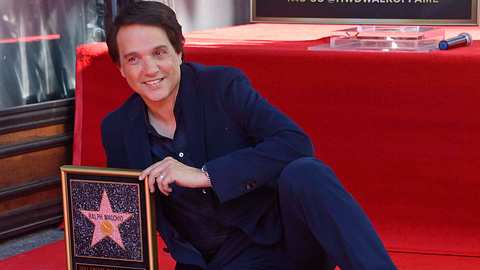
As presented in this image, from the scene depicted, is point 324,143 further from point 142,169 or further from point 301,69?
point 142,169

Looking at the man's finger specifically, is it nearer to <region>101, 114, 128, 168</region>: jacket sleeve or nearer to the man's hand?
the man's hand

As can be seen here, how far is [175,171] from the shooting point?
2.10 metres

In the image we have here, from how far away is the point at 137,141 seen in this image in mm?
2246

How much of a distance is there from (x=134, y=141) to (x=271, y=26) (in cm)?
222

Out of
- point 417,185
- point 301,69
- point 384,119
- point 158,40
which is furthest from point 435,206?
point 158,40

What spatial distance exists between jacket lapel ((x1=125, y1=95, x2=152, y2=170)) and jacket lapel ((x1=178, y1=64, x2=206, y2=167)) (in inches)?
3.9

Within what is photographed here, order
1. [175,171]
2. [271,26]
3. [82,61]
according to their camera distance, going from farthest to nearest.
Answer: [271,26]
[82,61]
[175,171]

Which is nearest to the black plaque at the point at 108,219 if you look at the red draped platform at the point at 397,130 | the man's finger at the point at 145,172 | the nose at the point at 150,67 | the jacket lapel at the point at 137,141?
the man's finger at the point at 145,172

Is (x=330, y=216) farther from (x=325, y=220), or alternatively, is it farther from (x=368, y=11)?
(x=368, y=11)

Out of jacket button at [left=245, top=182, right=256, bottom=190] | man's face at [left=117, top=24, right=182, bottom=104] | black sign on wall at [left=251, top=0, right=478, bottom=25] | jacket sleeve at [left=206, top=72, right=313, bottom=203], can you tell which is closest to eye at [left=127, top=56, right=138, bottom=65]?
man's face at [left=117, top=24, right=182, bottom=104]

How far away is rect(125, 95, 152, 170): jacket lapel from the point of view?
2.23m

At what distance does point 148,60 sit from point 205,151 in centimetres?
25

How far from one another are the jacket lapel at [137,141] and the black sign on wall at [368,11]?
1.73 metres

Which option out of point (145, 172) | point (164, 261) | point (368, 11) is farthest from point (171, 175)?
point (368, 11)
